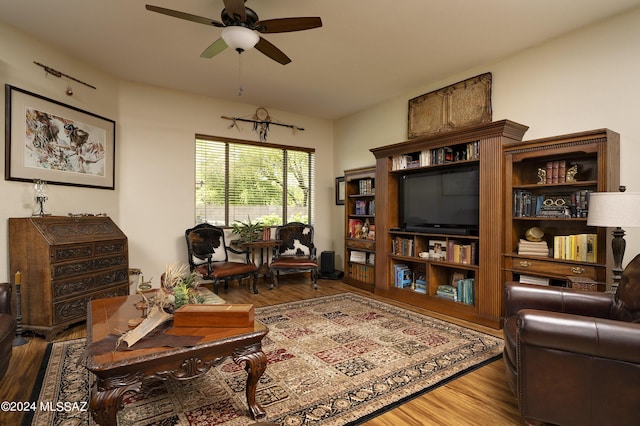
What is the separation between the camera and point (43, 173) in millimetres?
3320

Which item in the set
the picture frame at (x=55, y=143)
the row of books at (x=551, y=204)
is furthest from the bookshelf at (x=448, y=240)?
the picture frame at (x=55, y=143)

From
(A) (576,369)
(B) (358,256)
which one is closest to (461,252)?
(B) (358,256)

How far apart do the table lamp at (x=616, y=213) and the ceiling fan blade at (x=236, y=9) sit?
2.89 metres

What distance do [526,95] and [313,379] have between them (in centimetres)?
355

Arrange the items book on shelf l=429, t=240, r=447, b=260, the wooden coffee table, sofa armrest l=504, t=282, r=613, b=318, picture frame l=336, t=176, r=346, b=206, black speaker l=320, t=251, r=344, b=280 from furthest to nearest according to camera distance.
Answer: picture frame l=336, t=176, r=346, b=206 < black speaker l=320, t=251, r=344, b=280 < book on shelf l=429, t=240, r=447, b=260 < sofa armrest l=504, t=282, r=613, b=318 < the wooden coffee table

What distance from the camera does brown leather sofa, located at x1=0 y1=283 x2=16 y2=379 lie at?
1.82m

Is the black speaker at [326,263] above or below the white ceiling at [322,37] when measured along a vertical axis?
below

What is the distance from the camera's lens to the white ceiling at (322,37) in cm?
274

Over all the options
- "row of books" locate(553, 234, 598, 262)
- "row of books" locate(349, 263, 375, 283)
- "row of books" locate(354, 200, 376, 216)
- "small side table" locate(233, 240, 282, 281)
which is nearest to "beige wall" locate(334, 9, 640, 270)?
"row of books" locate(553, 234, 598, 262)

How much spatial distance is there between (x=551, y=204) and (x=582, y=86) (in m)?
1.16

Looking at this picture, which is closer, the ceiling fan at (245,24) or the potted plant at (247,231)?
the ceiling fan at (245,24)

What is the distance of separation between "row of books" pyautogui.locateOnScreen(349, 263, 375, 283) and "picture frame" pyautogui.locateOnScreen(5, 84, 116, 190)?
3629 millimetres

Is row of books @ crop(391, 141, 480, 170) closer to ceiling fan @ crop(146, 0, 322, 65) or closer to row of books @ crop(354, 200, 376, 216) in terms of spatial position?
row of books @ crop(354, 200, 376, 216)

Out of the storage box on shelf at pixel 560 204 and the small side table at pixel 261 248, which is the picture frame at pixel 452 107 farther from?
the small side table at pixel 261 248
